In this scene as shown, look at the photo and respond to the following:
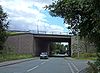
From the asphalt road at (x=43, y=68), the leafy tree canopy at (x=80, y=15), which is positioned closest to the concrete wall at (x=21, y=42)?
the asphalt road at (x=43, y=68)

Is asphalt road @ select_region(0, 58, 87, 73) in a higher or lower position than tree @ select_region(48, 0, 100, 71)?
lower

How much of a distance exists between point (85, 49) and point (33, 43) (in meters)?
14.7

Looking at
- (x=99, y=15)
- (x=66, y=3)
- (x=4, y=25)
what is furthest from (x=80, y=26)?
(x=4, y=25)

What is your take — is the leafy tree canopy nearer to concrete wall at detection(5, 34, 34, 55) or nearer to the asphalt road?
the asphalt road

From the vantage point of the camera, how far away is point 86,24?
52.5 feet

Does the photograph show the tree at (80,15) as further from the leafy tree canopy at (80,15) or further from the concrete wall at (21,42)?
the concrete wall at (21,42)

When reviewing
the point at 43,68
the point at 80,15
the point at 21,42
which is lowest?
the point at 43,68

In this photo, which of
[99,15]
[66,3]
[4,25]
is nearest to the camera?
[99,15]

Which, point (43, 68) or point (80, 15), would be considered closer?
point (80, 15)

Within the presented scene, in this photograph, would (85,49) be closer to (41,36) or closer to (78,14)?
(41,36)

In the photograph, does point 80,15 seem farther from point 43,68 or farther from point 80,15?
point 43,68

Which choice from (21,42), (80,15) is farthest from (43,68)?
(21,42)

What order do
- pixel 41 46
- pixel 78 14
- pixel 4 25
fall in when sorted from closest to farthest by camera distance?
pixel 78 14
pixel 4 25
pixel 41 46

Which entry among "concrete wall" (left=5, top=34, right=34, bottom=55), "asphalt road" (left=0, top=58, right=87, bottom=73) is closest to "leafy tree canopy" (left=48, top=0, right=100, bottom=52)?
"asphalt road" (left=0, top=58, right=87, bottom=73)
